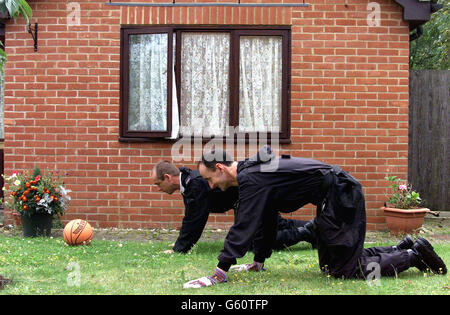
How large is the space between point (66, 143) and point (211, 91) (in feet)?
7.36

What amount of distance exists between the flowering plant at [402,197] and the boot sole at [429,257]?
8.07 ft

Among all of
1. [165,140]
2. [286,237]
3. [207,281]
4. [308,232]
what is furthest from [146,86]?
[207,281]

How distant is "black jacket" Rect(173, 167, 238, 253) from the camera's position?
19.3ft

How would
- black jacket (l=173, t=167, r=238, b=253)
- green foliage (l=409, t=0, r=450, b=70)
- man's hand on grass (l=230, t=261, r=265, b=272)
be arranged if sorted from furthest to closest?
1. green foliage (l=409, t=0, r=450, b=70)
2. black jacket (l=173, t=167, r=238, b=253)
3. man's hand on grass (l=230, t=261, r=265, b=272)

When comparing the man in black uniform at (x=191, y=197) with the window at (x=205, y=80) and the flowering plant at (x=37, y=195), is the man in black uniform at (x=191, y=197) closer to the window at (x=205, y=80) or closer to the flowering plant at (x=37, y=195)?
the flowering plant at (x=37, y=195)

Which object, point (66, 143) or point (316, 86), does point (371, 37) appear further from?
point (66, 143)

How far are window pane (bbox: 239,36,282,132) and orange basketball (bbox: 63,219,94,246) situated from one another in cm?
270

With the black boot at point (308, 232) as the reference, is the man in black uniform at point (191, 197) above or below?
above

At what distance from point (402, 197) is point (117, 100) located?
13.9 feet

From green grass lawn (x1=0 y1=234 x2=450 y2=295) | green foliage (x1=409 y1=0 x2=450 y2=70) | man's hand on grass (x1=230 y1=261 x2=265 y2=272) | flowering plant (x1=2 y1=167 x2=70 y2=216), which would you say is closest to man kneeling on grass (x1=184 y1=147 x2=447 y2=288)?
green grass lawn (x1=0 y1=234 x2=450 y2=295)

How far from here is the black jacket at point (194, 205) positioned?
19.3 ft

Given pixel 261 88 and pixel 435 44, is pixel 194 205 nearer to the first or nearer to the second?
pixel 261 88

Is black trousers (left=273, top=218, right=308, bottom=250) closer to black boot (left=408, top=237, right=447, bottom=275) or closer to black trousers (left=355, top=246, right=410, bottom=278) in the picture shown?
black trousers (left=355, top=246, right=410, bottom=278)

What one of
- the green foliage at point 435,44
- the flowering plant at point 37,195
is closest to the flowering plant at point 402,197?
the flowering plant at point 37,195
